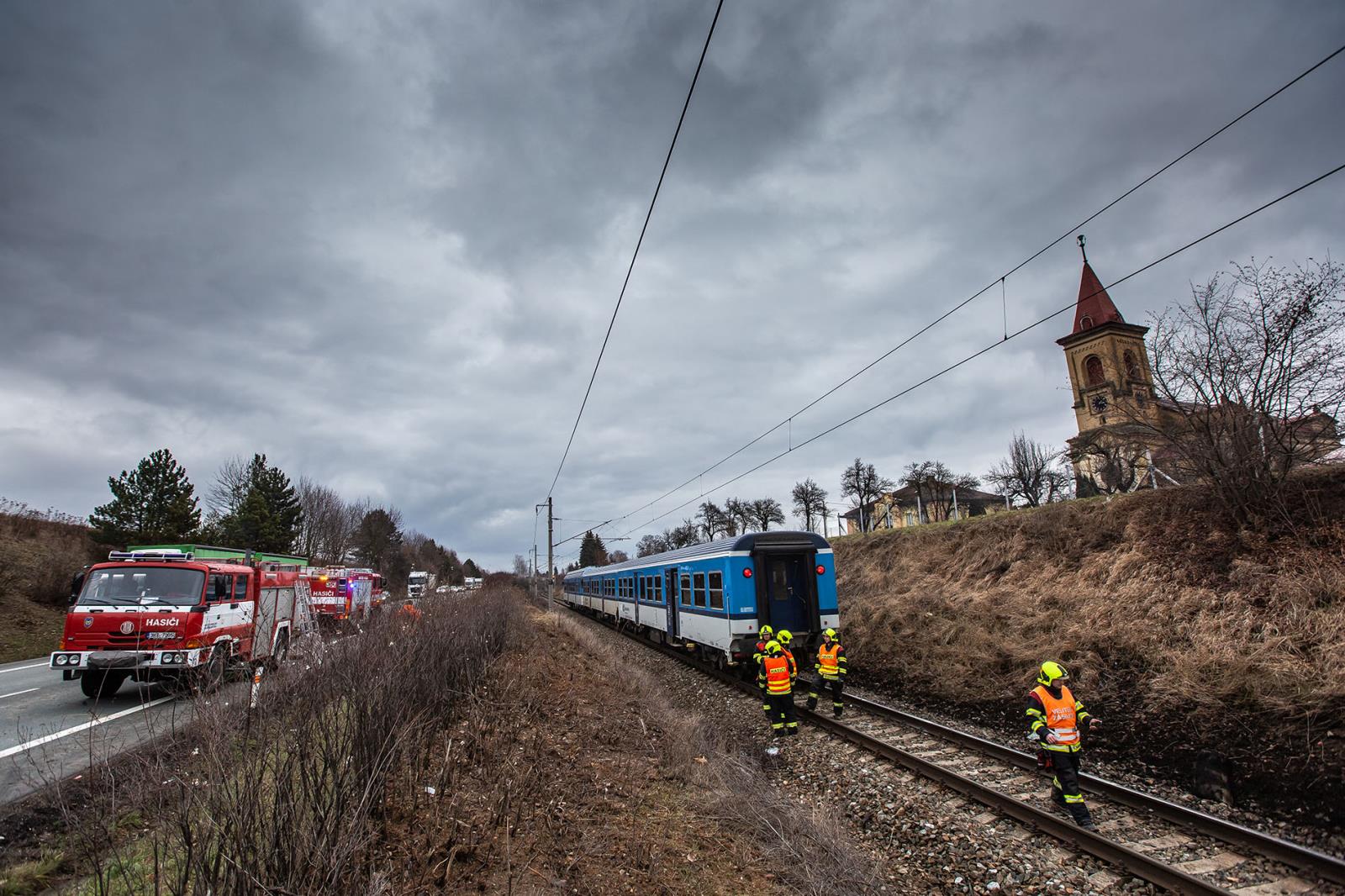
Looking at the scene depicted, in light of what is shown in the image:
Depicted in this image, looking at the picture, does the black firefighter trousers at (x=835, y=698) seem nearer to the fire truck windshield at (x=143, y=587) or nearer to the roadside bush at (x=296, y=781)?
the roadside bush at (x=296, y=781)

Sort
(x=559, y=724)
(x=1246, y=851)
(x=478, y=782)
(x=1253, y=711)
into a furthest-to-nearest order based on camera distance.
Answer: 1. (x=559, y=724)
2. (x=1253, y=711)
3. (x=478, y=782)
4. (x=1246, y=851)

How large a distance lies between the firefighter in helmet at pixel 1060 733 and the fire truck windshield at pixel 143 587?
12111 millimetres

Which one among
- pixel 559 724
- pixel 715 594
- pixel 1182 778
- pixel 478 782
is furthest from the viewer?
pixel 715 594

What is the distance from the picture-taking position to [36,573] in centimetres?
2405

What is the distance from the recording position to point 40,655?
18109mm

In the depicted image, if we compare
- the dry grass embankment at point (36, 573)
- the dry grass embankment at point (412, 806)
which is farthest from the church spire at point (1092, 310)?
the dry grass embankment at point (36, 573)

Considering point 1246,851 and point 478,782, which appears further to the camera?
point 478,782

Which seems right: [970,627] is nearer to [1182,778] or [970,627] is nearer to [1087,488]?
[1182,778]

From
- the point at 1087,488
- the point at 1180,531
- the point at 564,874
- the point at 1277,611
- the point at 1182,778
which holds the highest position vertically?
the point at 1087,488

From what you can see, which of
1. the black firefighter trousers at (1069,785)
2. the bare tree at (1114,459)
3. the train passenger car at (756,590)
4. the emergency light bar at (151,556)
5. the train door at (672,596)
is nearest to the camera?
the black firefighter trousers at (1069,785)

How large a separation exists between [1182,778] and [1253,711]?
5.19 feet

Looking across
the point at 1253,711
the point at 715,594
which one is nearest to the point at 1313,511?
the point at 1253,711

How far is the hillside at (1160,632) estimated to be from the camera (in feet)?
22.7

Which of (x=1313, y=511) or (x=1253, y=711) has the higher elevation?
(x=1313, y=511)
